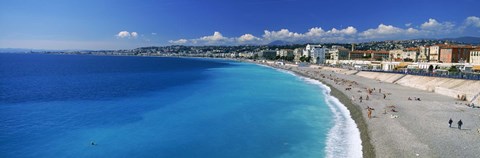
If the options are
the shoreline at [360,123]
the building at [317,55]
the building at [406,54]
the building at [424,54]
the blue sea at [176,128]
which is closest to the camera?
the shoreline at [360,123]

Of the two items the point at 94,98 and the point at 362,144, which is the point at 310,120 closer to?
the point at 362,144

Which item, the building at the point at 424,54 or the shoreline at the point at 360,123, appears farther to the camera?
the building at the point at 424,54

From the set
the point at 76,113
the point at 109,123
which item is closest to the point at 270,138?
the point at 109,123

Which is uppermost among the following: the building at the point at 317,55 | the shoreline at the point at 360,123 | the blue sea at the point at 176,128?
the building at the point at 317,55

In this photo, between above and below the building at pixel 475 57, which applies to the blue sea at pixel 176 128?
below

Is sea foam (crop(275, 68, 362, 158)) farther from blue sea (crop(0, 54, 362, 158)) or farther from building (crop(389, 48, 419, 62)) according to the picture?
building (crop(389, 48, 419, 62))

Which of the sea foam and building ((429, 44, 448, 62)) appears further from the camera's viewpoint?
building ((429, 44, 448, 62))

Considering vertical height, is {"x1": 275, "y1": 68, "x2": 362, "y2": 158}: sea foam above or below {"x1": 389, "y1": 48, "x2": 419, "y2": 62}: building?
below

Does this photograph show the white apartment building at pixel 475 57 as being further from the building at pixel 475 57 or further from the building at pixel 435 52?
the building at pixel 435 52

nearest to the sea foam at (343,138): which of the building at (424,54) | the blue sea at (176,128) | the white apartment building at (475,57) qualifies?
the blue sea at (176,128)

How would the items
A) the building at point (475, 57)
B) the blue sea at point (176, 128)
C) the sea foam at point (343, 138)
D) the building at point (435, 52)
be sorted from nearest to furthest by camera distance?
the sea foam at point (343, 138) < the blue sea at point (176, 128) < the building at point (475, 57) < the building at point (435, 52)

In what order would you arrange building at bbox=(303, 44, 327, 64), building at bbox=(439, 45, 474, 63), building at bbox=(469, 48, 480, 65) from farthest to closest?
building at bbox=(303, 44, 327, 64)
building at bbox=(439, 45, 474, 63)
building at bbox=(469, 48, 480, 65)

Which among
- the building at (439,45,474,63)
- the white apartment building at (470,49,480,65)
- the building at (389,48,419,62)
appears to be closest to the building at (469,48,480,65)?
the white apartment building at (470,49,480,65)
